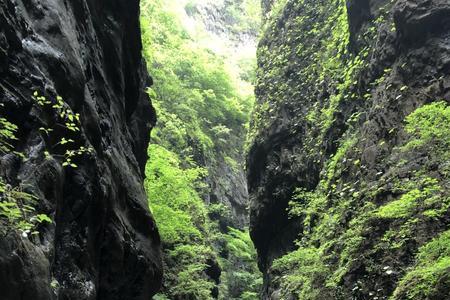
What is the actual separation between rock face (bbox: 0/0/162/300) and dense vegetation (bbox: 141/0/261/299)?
355 cm

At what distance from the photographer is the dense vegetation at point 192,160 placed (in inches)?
642

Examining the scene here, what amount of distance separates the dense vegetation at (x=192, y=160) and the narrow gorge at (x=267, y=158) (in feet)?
0.53

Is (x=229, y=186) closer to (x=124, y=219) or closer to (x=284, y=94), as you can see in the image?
(x=284, y=94)

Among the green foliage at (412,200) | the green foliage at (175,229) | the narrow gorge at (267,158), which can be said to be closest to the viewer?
the narrow gorge at (267,158)

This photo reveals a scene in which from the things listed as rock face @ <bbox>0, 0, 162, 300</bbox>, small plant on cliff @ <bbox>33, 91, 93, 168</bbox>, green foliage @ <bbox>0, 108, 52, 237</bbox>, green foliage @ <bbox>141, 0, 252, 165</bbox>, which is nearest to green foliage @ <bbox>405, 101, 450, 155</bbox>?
small plant on cliff @ <bbox>33, 91, 93, 168</bbox>

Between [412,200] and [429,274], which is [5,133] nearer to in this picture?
[429,274]

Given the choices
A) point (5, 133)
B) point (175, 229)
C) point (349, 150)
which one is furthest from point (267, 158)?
point (5, 133)

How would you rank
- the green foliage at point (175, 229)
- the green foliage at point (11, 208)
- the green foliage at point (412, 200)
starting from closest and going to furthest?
the green foliage at point (11, 208) < the green foliage at point (412, 200) < the green foliage at point (175, 229)

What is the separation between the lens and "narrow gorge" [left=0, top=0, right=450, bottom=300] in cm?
620

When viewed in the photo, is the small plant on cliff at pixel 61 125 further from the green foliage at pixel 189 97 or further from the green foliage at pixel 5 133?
the green foliage at pixel 189 97

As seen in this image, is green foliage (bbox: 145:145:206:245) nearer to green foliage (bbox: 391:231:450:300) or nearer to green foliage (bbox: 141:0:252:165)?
green foliage (bbox: 141:0:252:165)

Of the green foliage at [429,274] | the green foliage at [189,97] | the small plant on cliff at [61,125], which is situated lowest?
the green foliage at [429,274]

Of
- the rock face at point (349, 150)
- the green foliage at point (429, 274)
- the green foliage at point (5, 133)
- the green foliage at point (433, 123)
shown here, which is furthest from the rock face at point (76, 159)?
the green foliage at point (433, 123)

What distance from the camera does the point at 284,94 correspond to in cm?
1830
